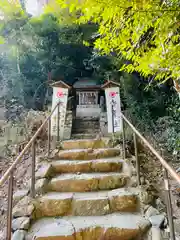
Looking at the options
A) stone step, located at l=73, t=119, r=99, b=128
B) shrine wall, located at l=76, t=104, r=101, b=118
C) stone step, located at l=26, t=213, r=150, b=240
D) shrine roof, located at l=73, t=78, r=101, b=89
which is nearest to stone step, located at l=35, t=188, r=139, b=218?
stone step, located at l=26, t=213, r=150, b=240

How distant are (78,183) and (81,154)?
31.0 inches

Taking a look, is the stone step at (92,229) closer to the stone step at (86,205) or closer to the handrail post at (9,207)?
the stone step at (86,205)

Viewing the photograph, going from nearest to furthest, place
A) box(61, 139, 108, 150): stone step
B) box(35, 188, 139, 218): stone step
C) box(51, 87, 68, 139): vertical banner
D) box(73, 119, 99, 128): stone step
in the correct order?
box(35, 188, 139, 218): stone step
box(61, 139, 108, 150): stone step
box(51, 87, 68, 139): vertical banner
box(73, 119, 99, 128): stone step

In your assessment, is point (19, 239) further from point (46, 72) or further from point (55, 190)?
point (46, 72)

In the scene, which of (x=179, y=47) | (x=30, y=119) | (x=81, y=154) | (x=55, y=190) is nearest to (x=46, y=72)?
(x=30, y=119)

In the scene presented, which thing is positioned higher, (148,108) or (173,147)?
(148,108)

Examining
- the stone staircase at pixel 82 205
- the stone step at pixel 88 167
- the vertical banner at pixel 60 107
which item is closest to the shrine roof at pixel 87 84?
the vertical banner at pixel 60 107

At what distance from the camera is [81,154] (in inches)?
131

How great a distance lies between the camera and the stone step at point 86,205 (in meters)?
2.18

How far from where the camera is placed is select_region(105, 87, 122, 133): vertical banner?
4257mm

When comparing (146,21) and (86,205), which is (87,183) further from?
(146,21)

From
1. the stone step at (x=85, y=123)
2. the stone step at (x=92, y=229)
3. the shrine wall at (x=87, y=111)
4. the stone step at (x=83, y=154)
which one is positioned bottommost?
the stone step at (x=92, y=229)

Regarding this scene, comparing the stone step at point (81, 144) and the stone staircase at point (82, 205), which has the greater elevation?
the stone step at point (81, 144)

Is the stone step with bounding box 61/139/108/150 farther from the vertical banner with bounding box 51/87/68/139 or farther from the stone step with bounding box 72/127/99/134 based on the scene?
the stone step with bounding box 72/127/99/134
